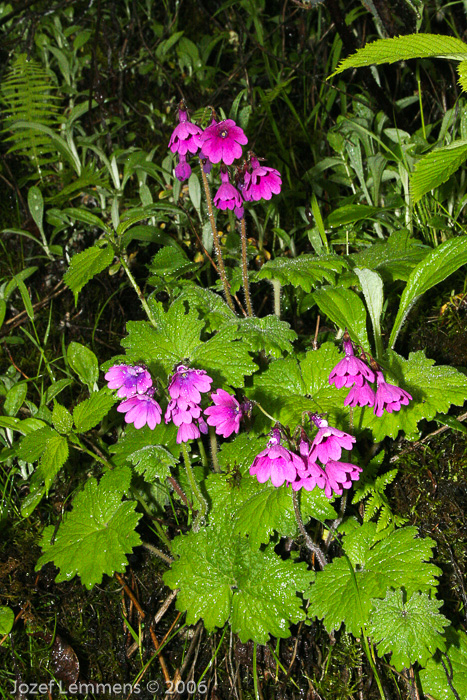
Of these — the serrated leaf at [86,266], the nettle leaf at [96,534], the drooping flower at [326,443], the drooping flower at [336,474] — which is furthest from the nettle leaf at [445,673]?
the serrated leaf at [86,266]

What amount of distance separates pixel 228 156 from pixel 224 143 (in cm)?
5

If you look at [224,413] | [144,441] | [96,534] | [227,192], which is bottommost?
[96,534]

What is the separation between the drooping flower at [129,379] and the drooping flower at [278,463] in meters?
0.47

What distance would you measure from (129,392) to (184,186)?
236cm

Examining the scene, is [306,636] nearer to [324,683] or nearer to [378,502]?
[324,683]

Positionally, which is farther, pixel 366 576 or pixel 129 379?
pixel 366 576

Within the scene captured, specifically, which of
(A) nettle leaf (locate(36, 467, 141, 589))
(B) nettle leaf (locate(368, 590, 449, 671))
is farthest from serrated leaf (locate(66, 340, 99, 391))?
(B) nettle leaf (locate(368, 590, 449, 671))

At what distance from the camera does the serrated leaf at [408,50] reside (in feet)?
5.84

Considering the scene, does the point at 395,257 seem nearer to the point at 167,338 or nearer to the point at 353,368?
the point at 353,368

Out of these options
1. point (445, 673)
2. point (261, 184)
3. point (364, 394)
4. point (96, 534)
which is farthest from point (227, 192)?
point (445, 673)

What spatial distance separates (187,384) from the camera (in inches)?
73.2

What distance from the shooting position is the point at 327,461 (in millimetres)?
1799

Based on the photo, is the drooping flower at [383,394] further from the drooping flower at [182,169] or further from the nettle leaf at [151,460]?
the drooping flower at [182,169]

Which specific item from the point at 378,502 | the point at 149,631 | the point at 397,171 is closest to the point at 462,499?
the point at 378,502
